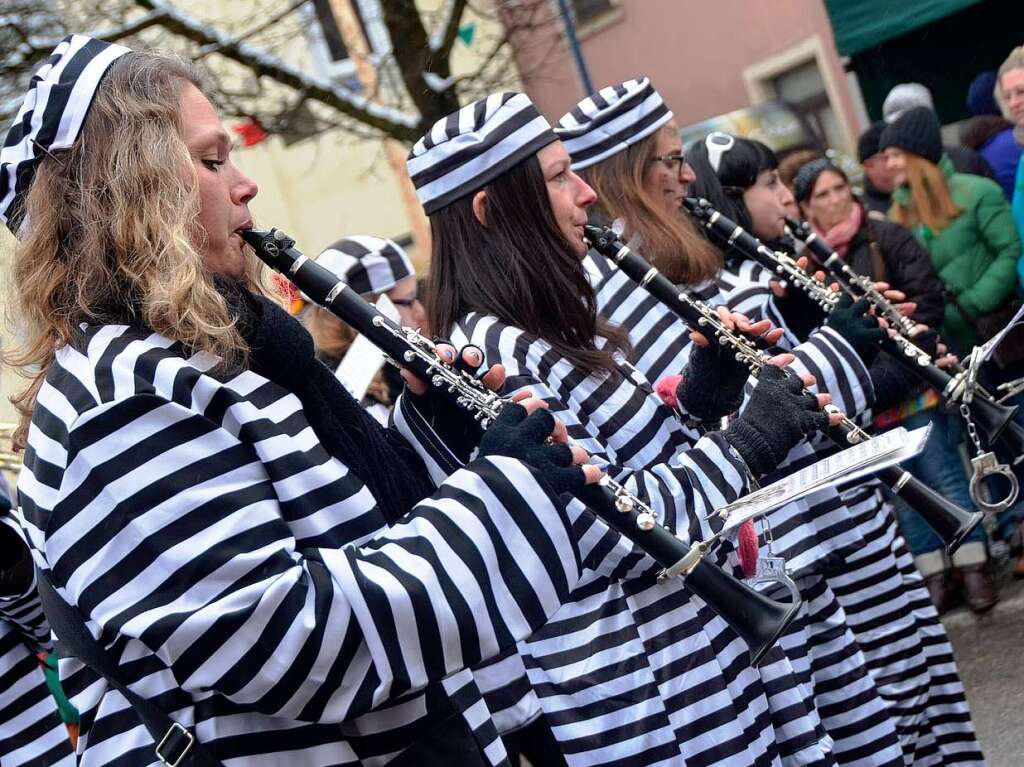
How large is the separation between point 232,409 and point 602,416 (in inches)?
40.1

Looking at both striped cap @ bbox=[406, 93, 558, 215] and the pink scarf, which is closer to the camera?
striped cap @ bbox=[406, 93, 558, 215]

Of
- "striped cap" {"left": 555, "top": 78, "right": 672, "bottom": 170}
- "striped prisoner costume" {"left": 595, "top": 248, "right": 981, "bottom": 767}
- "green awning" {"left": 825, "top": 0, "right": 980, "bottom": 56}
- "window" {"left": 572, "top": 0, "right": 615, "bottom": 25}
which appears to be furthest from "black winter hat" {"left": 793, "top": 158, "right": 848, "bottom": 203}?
"window" {"left": 572, "top": 0, "right": 615, "bottom": 25}

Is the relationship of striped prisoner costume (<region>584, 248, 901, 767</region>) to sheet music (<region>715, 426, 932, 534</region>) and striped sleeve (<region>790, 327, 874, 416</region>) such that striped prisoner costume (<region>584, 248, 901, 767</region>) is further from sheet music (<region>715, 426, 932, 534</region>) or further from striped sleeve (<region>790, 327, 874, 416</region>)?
sheet music (<region>715, 426, 932, 534</region>)

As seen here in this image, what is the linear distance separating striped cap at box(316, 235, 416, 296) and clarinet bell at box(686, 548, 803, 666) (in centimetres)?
242

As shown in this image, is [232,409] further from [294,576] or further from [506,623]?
[506,623]

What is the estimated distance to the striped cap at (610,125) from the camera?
369cm

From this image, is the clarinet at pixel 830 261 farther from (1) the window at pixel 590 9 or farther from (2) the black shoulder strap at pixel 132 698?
(1) the window at pixel 590 9

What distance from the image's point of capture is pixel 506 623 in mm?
1787

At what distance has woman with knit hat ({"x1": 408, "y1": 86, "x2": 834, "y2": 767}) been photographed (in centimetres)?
243

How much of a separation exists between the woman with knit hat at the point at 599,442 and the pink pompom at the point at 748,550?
0.47 ft

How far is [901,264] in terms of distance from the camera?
5430 millimetres

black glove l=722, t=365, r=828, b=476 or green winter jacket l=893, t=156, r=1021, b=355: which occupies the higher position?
black glove l=722, t=365, r=828, b=476

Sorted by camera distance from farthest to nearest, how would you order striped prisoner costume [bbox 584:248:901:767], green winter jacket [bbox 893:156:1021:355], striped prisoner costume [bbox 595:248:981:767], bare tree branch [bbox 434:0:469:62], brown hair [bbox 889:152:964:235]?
bare tree branch [bbox 434:0:469:62] → brown hair [bbox 889:152:964:235] → green winter jacket [bbox 893:156:1021:355] → striped prisoner costume [bbox 595:248:981:767] → striped prisoner costume [bbox 584:248:901:767]

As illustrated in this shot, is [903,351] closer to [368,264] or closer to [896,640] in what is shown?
[896,640]
